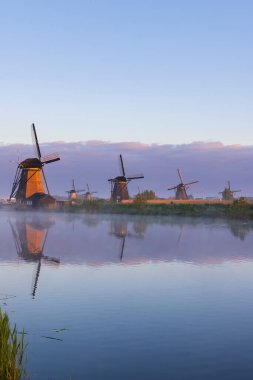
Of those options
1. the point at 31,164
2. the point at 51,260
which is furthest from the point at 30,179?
the point at 51,260

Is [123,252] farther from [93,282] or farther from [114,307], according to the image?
[114,307]

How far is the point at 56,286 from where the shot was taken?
59.1 ft

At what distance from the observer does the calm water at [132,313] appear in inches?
385

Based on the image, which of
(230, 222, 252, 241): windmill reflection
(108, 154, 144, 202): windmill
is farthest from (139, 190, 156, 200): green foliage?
(230, 222, 252, 241): windmill reflection

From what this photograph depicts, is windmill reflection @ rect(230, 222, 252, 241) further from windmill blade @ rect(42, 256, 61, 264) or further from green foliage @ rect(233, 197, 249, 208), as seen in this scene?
windmill blade @ rect(42, 256, 61, 264)

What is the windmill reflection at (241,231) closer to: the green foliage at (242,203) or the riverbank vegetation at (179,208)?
the riverbank vegetation at (179,208)

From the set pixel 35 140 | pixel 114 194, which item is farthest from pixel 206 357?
pixel 114 194

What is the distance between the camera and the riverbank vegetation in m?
69.8

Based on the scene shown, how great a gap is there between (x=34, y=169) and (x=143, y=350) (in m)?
72.6

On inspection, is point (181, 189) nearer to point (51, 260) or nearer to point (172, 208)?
point (172, 208)

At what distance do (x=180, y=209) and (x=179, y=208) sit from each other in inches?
14.6

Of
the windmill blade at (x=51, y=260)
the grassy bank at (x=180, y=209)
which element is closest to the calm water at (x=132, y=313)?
the windmill blade at (x=51, y=260)

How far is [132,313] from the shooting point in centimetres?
1408

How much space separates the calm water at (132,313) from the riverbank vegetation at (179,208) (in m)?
43.0
